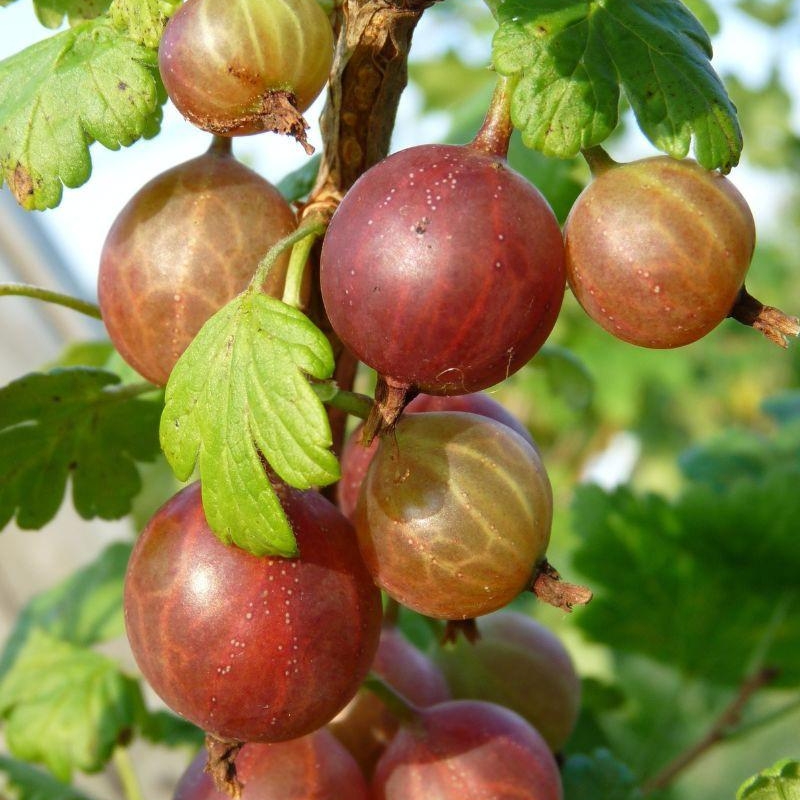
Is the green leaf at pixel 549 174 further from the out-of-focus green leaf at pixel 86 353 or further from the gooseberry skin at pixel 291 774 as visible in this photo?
the gooseberry skin at pixel 291 774

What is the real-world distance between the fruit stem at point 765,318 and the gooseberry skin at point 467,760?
0.30 metres

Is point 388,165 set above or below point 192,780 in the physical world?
above

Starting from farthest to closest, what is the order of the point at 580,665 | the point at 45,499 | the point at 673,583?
the point at 580,665, the point at 673,583, the point at 45,499

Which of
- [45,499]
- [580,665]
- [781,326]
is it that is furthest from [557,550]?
[781,326]

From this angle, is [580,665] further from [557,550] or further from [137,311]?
A: [137,311]

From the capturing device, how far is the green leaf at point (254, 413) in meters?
0.51

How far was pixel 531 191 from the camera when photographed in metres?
0.50

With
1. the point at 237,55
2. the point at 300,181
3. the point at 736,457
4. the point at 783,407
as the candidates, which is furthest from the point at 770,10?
the point at 237,55

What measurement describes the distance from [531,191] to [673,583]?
73cm

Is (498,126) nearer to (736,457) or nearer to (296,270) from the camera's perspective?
(296,270)

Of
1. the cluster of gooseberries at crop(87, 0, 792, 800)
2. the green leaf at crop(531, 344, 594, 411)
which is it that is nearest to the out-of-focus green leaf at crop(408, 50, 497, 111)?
the green leaf at crop(531, 344, 594, 411)

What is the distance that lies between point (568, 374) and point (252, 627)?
557mm

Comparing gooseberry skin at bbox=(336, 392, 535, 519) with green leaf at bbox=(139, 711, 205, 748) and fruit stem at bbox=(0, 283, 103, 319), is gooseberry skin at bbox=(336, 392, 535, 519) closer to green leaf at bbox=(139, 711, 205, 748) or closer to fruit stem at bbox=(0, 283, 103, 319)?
fruit stem at bbox=(0, 283, 103, 319)

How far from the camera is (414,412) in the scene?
24.9 inches
